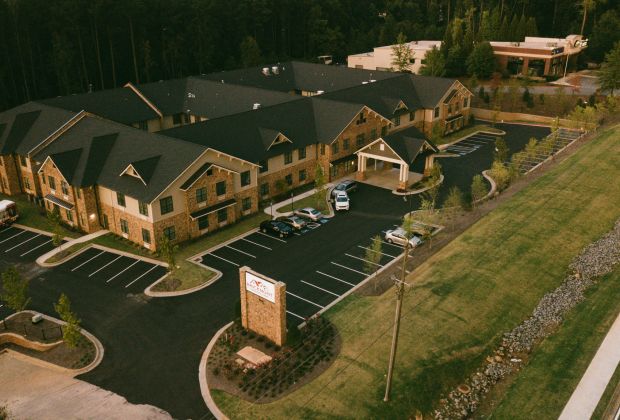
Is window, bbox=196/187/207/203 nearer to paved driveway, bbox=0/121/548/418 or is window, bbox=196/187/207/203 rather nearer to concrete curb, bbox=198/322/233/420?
paved driveway, bbox=0/121/548/418

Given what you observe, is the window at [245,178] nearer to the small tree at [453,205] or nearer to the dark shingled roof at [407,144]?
the dark shingled roof at [407,144]

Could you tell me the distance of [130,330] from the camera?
36.4m

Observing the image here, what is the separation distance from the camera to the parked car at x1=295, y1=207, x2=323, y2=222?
2101 inches

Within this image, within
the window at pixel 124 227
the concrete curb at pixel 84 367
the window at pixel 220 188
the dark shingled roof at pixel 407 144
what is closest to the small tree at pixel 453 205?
the dark shingled roof at pixel 407 144

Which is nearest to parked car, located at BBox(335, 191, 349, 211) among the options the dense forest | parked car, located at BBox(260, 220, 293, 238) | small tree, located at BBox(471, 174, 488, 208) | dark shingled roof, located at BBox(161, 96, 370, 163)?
parked car, located at BBox(260, 220, 293, 238)

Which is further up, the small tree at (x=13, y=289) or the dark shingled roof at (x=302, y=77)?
the dark shingled roof at (x=302, y=77)

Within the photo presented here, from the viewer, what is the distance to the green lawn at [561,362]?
98.6 ft

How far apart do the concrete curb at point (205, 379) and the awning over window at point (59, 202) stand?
79.8 ft

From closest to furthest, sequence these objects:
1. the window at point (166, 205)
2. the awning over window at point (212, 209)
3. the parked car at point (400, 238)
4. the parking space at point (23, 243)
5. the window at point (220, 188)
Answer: the window at point (166, 205) → the parking space at point (23, 243) → the parked car at point (400, 238) → the awning over window at point (212, 209) → the window at point (220, 188)

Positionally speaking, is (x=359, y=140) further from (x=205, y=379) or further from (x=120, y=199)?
(x=205, y=379)

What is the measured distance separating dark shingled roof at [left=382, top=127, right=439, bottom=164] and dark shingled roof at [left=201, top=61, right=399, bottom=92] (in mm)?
25253

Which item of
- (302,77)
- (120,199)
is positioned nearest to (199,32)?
(302,77)

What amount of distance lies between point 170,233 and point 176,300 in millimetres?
9344

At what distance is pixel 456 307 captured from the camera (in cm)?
3838
